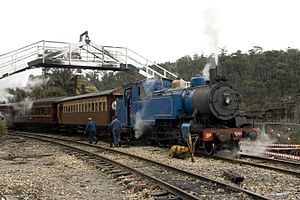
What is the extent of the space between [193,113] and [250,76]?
1716 inches

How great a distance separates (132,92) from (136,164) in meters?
7.53

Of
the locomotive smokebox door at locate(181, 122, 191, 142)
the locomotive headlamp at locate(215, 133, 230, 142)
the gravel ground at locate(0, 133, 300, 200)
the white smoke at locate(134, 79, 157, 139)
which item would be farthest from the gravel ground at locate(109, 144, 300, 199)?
the white smoke at locate(134, 79, 157, 139)

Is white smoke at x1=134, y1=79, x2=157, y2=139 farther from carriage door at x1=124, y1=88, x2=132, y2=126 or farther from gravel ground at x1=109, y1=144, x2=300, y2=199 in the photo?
gravel ground at x1=109, y1=144, x2=300, y2=199

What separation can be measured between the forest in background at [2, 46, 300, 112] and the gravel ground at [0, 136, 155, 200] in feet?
97.0

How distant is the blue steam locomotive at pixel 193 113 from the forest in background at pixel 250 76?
77.5ft

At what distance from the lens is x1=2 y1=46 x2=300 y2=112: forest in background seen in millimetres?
46812

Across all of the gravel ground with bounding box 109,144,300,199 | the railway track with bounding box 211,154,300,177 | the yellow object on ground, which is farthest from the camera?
the yellow object on ground

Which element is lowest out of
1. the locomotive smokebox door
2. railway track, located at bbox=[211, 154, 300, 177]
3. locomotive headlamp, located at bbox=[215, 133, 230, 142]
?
railway track, located at bbox=[211, 154, 300, 177]

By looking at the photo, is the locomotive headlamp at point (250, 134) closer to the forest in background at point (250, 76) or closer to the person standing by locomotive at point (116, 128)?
the person standing by locomotive at point (116, 128)

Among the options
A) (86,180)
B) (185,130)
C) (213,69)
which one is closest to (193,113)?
(185,130)

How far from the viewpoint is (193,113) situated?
13945 millimetres

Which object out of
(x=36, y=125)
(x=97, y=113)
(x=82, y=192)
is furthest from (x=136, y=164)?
(x=36, y=125)

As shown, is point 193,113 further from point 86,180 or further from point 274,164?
point 86,180

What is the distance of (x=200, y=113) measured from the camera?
13859 millimetres
